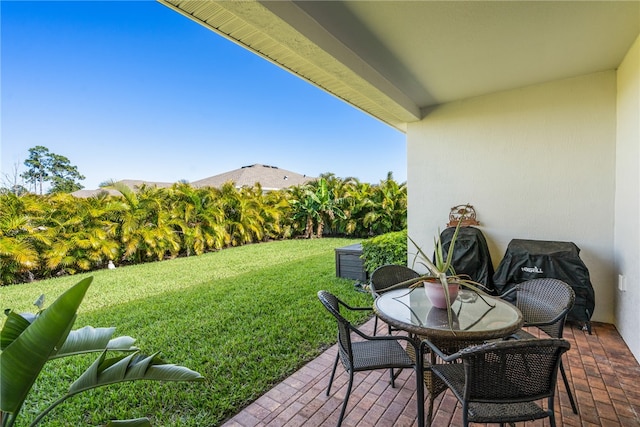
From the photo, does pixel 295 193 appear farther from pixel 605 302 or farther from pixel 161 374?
pixel 161 374

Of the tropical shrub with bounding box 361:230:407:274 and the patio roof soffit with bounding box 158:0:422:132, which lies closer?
the patio roof soffit with bounding box 158:0:422:132

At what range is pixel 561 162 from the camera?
4301mm

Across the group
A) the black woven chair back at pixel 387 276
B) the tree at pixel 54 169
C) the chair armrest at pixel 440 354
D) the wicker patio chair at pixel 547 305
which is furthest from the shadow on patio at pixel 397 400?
the tree at pixel 54 169

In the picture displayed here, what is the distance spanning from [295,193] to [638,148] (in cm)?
1251

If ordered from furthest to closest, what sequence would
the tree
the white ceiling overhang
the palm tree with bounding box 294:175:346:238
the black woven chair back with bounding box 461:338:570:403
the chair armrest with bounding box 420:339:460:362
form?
the palm tree with bounding box 294:175:346:238 < the tree < the white ceiling overhang < the chair armrest with bounding box 420:339:460:362 < the black woven chair back with bounding box 461:338:570:403

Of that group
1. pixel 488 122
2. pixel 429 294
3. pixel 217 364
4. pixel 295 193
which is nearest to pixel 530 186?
pixel 488 122

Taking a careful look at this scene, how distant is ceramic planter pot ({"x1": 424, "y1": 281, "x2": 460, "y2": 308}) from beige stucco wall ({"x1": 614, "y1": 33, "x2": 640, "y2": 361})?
7.59 ft

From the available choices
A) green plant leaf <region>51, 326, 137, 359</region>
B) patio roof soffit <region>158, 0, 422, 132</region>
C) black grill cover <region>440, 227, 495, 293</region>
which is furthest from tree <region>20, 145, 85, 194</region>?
black grill cover <region>440, 227, 495, 293</region>

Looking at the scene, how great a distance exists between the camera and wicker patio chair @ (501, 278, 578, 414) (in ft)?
8.12

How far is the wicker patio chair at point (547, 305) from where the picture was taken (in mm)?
2475

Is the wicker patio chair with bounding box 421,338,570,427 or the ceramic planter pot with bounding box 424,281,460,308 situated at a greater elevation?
the ceramic planter pot with bounding box 424,281,460,308

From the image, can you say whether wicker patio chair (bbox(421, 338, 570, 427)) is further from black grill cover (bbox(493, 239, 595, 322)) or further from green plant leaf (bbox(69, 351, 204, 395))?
black grill cover (bbox(493, 239, 595, 322))

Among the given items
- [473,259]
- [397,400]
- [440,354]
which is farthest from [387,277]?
[473,259]

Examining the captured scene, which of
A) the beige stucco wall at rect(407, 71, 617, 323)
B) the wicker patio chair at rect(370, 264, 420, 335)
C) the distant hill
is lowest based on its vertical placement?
the wicker patio chair at rect(370, 264, 420, 335)
